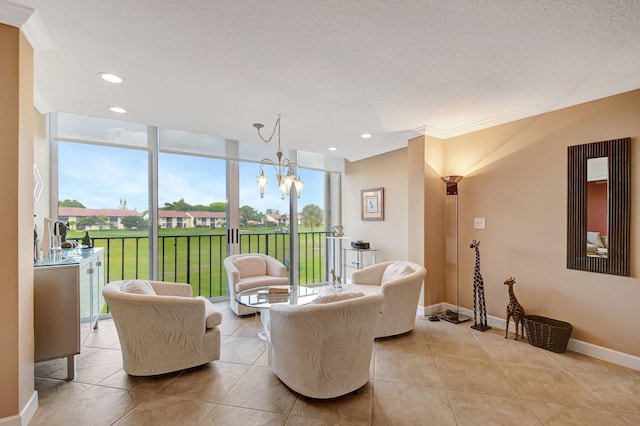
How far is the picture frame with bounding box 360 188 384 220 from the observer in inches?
193

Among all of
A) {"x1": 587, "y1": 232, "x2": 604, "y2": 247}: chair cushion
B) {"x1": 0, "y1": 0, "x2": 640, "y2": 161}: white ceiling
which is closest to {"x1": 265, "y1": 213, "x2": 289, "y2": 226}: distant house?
{"x1": 0, "y1": 0, "x2": 640, "y2": 161}: white ceiling

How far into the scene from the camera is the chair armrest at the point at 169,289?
2.93m

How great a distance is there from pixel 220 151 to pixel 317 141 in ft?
4.97

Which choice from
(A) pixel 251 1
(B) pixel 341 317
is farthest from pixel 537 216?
(A) pixel 251 1

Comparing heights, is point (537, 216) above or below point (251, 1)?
below

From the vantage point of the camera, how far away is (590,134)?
2807mm

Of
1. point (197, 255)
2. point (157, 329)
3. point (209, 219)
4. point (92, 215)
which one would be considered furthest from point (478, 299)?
point (92, 215)

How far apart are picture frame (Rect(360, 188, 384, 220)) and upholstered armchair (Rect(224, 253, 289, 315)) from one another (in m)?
1.78

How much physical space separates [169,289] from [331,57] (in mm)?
2609

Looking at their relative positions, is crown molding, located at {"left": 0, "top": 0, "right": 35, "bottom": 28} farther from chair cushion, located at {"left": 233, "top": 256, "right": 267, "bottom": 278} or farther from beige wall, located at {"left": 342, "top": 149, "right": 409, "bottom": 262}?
beige wall, located at {"left": 342, "top": 149, "right": 409, "bottom": 262}

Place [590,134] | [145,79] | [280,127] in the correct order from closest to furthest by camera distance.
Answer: [145,79]
[590,134]
[280,127]

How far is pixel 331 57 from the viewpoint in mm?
2145

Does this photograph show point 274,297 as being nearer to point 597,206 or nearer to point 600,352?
point 600,352

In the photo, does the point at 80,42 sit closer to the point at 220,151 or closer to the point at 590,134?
the point at 220,151
